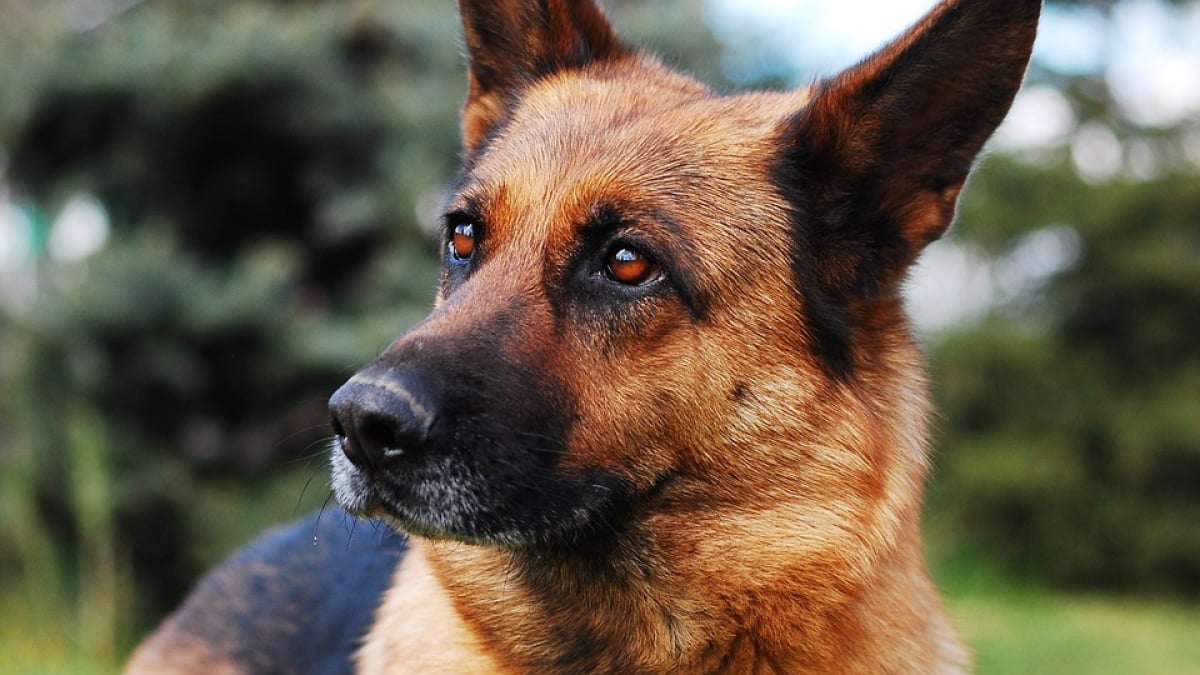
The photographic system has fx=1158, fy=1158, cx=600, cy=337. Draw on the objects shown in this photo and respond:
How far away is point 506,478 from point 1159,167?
32.3ft

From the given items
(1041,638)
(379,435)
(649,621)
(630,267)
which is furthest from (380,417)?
(1041,638)

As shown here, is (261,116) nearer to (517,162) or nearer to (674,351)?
(517,162)

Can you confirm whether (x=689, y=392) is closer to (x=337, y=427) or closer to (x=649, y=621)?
(x=649, y=621)

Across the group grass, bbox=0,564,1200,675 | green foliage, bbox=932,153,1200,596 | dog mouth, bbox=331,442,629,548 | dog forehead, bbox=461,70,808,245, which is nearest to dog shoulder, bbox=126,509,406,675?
dog mouth, bbox=331,442,629,548

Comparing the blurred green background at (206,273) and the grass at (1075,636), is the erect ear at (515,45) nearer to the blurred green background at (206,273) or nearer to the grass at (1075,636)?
the blurred green background at (206,273)

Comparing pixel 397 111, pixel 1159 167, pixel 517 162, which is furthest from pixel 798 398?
pixel 1159 167

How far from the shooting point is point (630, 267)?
2.76m

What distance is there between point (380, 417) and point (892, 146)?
1.44 meters

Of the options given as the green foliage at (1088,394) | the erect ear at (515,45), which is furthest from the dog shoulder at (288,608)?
the green foliage at (1088,394)

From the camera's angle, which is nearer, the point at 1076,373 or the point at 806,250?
the point at 806,250

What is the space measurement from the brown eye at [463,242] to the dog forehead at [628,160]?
10 cm

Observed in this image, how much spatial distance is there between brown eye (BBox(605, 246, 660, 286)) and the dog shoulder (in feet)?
3.75

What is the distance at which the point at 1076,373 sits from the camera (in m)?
10.4

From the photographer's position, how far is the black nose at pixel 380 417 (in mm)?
2348
